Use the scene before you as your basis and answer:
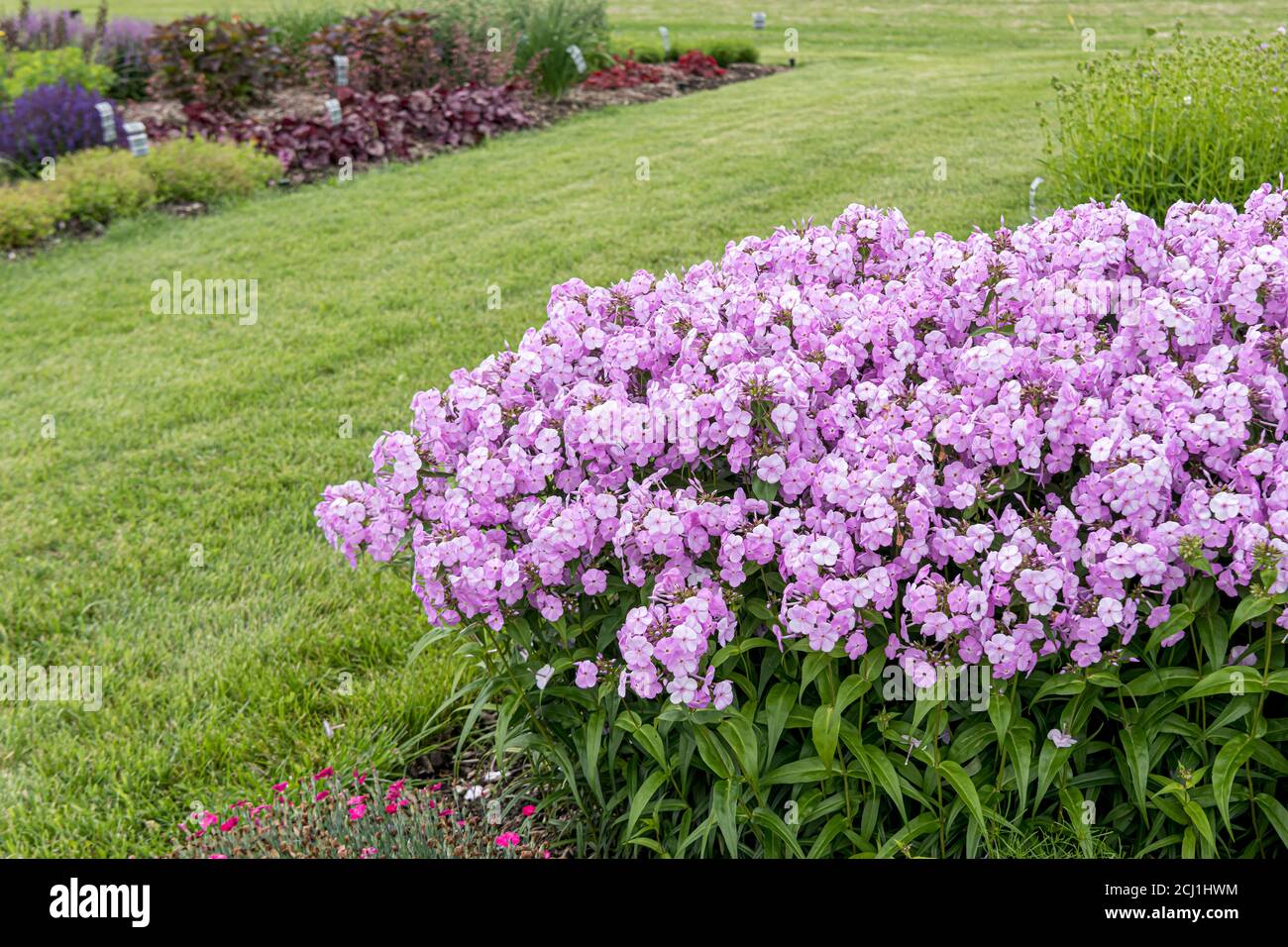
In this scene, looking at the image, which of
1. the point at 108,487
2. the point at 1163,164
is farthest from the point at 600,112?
the point at 108,487

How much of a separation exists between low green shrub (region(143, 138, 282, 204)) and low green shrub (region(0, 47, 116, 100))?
1.65 meters

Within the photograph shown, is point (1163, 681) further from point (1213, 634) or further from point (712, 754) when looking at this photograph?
point (712, 754)

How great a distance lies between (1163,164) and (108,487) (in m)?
5.30

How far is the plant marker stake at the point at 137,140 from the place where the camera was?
8852 millimetres

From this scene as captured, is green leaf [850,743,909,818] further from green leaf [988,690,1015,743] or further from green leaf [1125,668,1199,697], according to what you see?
green leaf [1125,668,1199,697]

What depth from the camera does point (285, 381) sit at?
18.9 feet

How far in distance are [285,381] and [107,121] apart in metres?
4.75

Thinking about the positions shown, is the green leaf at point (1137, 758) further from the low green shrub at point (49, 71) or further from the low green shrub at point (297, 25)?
the low green shrub at point (297, 25)

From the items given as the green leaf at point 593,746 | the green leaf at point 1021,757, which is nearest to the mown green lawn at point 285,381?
A: the green leaf at point 593,746

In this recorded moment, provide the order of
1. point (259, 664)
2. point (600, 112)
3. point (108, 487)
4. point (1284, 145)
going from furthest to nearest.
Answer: point (600, 112) → point (1284, 145) → point (108, 487) → point (259, 664)

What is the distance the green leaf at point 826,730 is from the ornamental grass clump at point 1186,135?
4.39m

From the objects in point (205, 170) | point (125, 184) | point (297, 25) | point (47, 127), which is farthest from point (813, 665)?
point (297, 25)

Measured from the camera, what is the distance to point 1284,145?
568 centimetres
